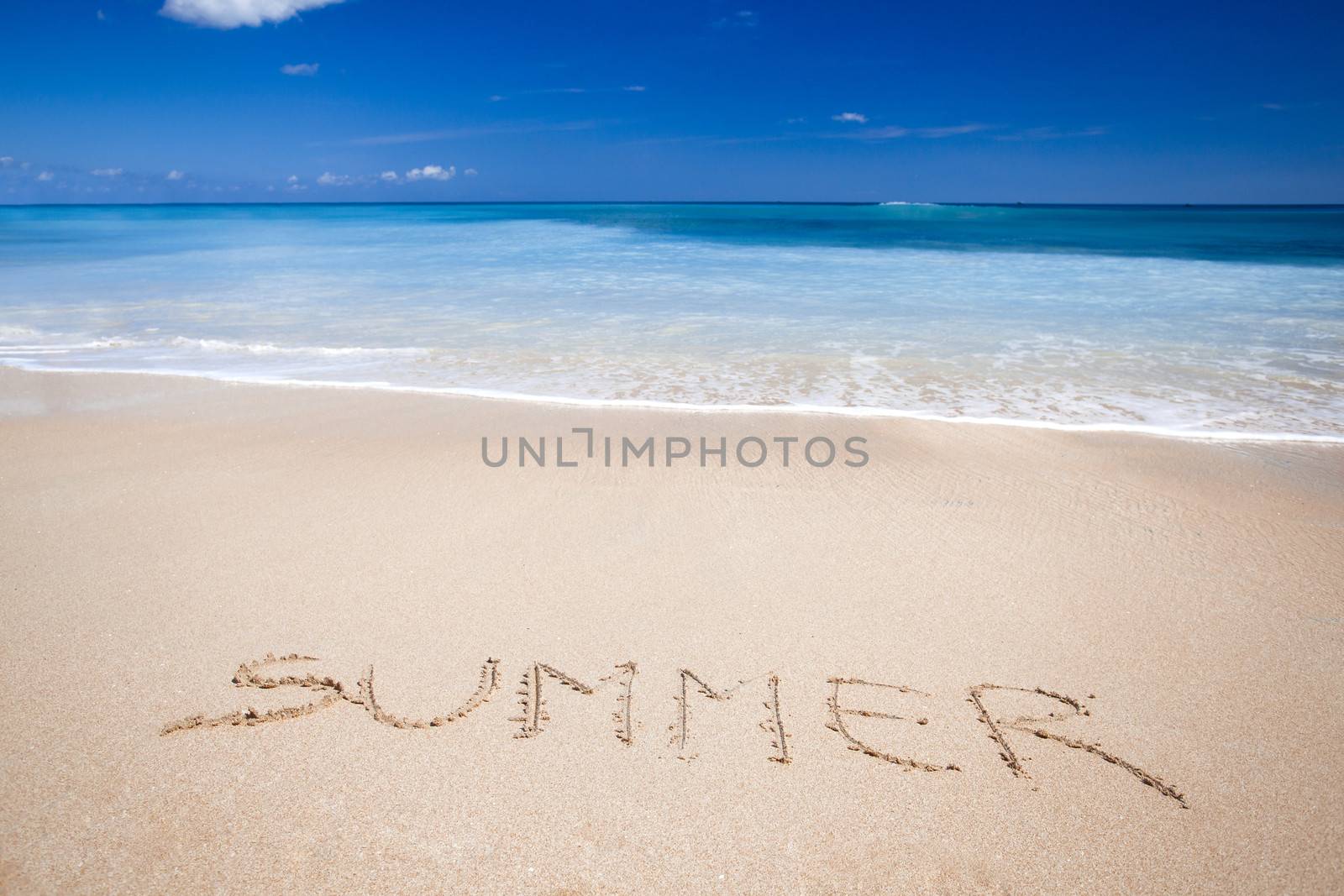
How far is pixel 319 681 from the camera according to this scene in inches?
93.7

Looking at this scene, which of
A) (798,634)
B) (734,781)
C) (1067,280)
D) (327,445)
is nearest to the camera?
(734,781)

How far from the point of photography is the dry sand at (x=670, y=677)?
5.97 feet

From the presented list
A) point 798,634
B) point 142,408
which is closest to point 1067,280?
point 798,634

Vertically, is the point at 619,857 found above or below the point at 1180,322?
below

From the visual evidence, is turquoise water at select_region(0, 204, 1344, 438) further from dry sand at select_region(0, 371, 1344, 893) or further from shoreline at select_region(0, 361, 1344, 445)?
dry sand at select_region(0, 371, 1344, 893)

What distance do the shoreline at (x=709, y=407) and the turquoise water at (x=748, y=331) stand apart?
91 mm

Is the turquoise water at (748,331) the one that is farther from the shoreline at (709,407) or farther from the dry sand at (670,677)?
the dry sand at (670,677)

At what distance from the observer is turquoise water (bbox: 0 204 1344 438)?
239 inches

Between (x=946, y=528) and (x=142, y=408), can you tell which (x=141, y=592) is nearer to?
(x=142, y=408)

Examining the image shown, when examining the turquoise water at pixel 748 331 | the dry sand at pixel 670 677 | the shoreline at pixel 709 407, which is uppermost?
the turquoise water at pixel 748 331

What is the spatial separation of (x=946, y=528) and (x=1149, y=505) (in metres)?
1.25

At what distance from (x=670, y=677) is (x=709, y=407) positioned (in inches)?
135

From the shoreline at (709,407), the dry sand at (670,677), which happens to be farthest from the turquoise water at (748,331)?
the dry sand at (670,677)

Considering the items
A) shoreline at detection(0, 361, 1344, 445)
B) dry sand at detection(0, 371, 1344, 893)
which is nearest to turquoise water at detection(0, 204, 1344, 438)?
shoreline at detection(0, 361, 1344, 445)
